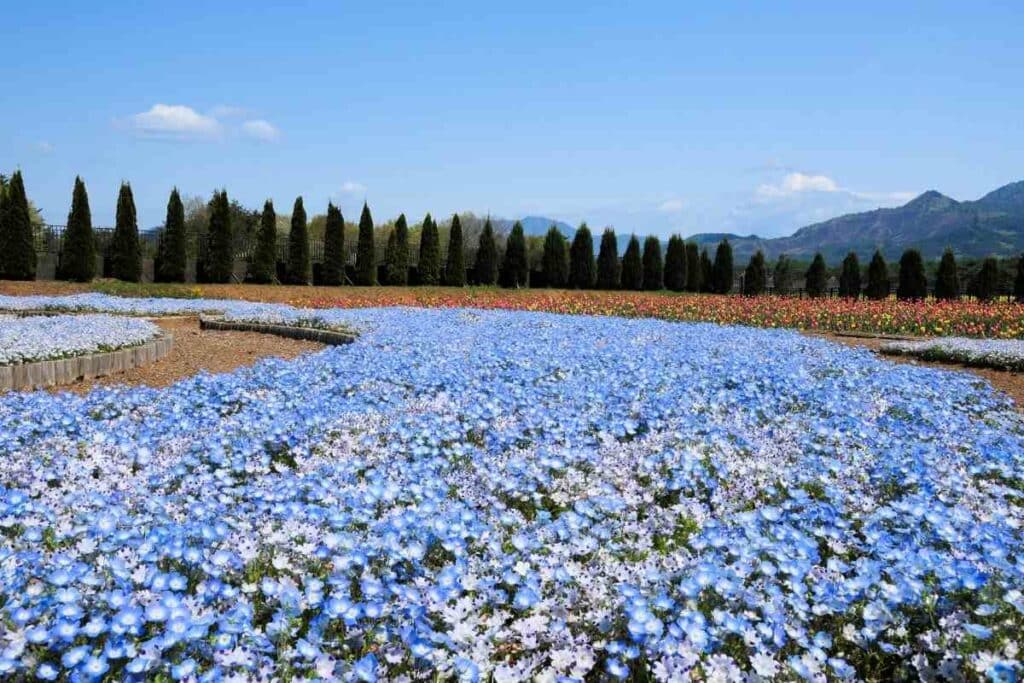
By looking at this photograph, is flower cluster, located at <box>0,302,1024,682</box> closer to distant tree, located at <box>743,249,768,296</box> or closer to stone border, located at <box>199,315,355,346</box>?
stone border, located at <box>199,315,355,346</box>

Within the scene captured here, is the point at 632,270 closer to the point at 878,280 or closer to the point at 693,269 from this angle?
the point at 693,269

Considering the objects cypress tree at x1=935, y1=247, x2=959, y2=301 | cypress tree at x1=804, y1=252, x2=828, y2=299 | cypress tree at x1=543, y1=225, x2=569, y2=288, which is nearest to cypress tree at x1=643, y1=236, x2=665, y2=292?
cypress tree at x1=543, y1=225, x2=569, y2=288

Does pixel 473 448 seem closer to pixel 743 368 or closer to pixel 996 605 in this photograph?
pixel 996 605

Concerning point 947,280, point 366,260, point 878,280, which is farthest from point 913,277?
point 366,260

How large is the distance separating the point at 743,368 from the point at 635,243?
89.0 ft

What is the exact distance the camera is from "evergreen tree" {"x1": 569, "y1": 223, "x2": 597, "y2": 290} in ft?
116

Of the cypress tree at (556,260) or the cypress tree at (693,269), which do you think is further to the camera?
the cypress tree at (693,269)

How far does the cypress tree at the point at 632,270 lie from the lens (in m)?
35.5

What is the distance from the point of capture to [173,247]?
2694 cm

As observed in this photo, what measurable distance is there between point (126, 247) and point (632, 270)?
65.4ft

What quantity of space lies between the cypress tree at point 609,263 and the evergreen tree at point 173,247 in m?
17.0

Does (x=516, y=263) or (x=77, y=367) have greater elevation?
(x=516, y=263)

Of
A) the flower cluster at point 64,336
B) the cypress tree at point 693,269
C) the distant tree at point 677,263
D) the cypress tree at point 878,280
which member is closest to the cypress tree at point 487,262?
the distant tree at point 677,263

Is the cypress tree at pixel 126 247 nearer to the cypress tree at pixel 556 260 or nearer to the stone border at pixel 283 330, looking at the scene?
the stone border at pixel 283 330
